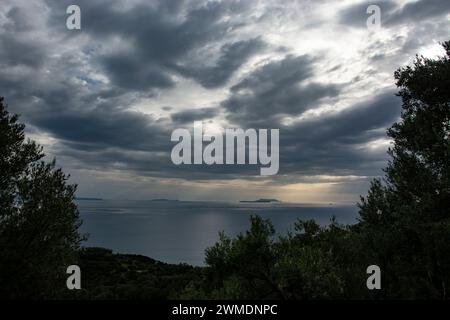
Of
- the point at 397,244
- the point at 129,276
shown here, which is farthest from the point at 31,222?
the point at 129,276

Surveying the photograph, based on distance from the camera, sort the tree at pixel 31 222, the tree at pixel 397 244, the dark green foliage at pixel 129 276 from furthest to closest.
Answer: the dark green foliage at pixel 129 276 < the tree at pixel 31 222 < the tree at pixel 397 244

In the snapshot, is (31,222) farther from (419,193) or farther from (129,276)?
(129,276)

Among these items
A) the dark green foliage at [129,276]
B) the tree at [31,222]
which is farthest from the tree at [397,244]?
the dark green foliage at [129,276]

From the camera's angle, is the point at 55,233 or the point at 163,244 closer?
the point at 55,233

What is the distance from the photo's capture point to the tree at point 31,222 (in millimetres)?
20344

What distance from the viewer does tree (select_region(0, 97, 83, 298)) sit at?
66.7 feet

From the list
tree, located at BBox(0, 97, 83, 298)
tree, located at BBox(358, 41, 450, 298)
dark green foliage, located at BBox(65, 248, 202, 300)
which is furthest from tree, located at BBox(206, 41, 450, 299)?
dark green foliage, located at BBox(65, 248, 202, 300)

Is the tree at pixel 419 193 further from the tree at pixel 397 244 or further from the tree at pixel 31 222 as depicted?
the tree at pixel 31 222

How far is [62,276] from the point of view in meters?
23.0

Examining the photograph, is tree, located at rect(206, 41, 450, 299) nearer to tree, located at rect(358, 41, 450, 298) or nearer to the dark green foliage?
tree, located at rect(358, 41, 450, 298)

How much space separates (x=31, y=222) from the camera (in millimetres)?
21875

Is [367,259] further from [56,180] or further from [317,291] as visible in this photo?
[56,180]
